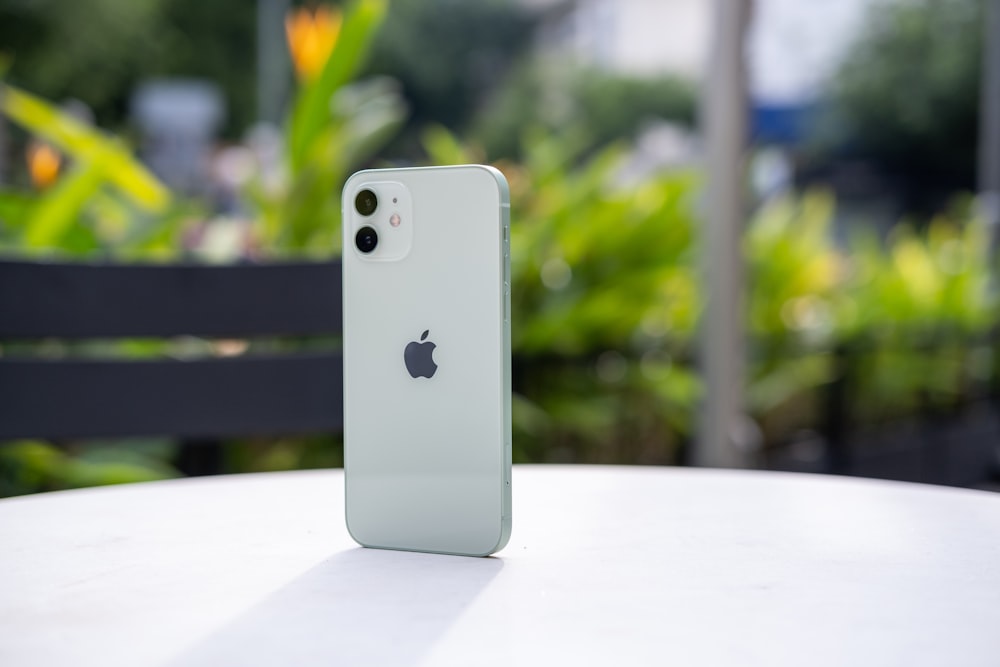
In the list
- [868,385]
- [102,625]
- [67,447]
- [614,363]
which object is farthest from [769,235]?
[102,625]

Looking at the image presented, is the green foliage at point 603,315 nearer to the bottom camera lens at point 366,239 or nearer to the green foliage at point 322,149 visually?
the green foliage at point 322,149

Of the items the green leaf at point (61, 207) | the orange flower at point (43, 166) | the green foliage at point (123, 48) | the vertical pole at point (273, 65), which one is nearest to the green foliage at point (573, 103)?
the vertical pole at point (273, 65)

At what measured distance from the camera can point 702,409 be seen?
1.83m

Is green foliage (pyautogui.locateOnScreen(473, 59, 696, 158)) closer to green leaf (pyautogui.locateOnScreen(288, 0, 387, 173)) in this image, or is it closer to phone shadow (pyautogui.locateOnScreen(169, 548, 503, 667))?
green leaf (pyautogui.locateOnScreen(288, 0, 387, 173))

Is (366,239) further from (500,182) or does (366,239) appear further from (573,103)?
(573,103)

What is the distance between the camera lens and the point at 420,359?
1.74 feet

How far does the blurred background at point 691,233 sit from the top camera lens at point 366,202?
2.50 ft

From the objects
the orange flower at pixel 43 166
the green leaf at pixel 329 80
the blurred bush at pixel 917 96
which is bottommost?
the orange flower at pixel 43 166

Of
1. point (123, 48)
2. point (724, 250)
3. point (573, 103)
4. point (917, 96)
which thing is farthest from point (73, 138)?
point (123, 48)

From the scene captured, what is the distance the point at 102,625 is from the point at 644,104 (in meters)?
10.00

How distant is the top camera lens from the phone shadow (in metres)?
0.18

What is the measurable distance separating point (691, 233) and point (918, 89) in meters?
2.56

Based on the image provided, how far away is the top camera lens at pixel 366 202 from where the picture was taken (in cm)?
55

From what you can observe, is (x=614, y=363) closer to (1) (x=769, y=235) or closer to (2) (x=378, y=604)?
(1) (x=769, y=235)
